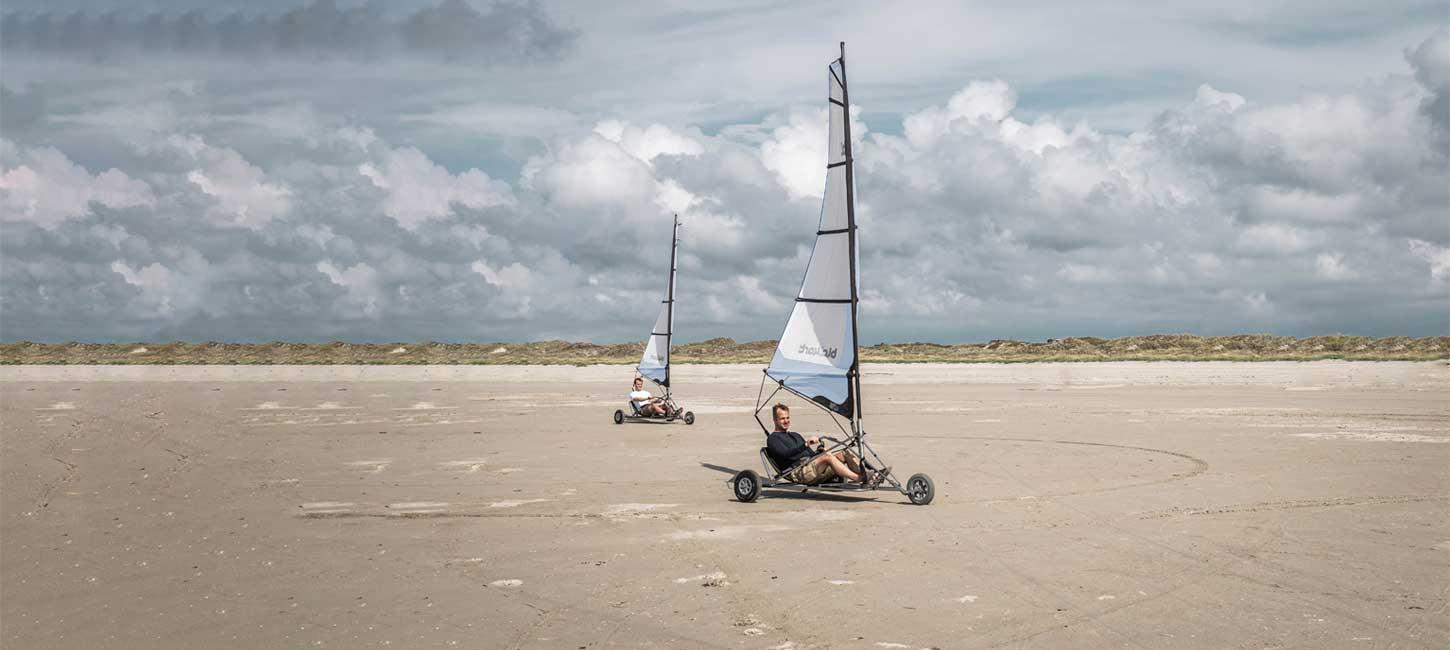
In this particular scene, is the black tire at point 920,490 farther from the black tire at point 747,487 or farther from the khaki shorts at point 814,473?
the black tire at point 747,487

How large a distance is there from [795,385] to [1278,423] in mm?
14889

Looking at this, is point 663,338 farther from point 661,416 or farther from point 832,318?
point 832,318

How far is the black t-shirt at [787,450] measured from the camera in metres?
14.6

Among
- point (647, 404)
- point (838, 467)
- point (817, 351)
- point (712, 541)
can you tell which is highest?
point (817, 351)

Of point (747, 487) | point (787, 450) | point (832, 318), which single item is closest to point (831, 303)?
point (832, 318)

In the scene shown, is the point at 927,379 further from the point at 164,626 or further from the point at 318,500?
the point at 164,626

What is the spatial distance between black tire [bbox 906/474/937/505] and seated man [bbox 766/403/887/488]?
0.40 meters

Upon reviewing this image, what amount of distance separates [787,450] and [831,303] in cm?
219

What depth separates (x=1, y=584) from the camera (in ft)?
32.6

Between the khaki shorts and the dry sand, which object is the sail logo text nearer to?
the khaki shorts

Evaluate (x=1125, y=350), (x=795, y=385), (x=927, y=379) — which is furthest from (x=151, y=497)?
(x=1125, y=350)

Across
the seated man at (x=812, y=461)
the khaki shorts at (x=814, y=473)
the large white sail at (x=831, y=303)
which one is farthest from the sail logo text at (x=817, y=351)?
the khaki shorts at (x=814, y=473)

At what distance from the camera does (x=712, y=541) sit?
38.0 ft

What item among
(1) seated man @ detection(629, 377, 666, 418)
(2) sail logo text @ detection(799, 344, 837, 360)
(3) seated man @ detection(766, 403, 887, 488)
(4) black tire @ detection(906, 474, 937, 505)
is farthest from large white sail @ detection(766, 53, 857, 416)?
(1) seated man @ detection(629, 377, 666, 418)
